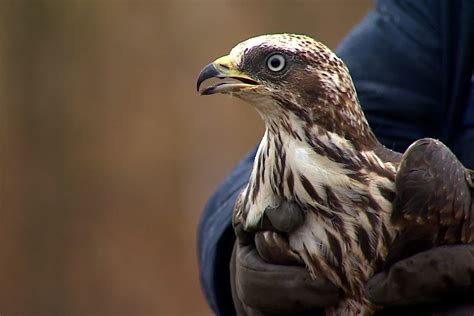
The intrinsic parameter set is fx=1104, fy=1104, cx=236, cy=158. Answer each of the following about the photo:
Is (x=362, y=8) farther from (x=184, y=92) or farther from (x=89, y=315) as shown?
(x=89, y=315)

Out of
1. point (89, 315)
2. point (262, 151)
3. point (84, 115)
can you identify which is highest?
point (262, 151)

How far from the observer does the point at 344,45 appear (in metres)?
4.10

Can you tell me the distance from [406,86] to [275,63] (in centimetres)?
98

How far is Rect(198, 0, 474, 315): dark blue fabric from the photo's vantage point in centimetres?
392

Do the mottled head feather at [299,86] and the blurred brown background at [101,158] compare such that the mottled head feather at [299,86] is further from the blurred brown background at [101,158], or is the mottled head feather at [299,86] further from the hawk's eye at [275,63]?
the blurred brown background at [101,158]

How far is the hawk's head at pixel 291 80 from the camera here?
3.15 metres

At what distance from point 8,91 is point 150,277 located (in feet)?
5.86

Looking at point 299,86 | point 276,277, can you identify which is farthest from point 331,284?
point 299,86

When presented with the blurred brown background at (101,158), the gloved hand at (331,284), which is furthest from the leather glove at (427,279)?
the blurred brown background at (101,158)

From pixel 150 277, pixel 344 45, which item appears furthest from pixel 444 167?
pixel 150 277

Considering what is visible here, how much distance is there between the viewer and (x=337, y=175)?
10.2ft

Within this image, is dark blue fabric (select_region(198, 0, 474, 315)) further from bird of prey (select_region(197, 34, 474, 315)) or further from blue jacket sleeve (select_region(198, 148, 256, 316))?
bird of prey (select_region(197, 34, 474, 315))

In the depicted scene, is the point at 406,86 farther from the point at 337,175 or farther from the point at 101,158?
the point at 101,158

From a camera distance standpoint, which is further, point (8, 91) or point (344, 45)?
point (8, 91)
